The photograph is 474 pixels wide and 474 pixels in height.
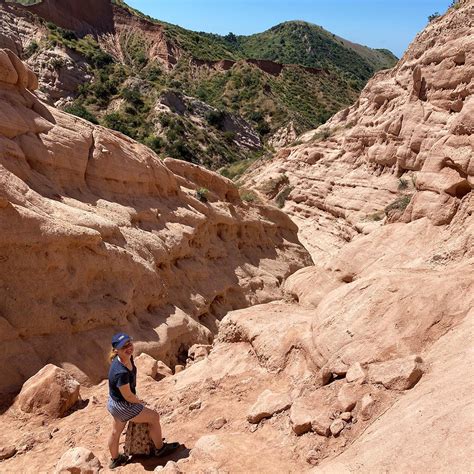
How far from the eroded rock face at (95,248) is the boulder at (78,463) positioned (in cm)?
280

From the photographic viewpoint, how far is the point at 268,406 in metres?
5.41

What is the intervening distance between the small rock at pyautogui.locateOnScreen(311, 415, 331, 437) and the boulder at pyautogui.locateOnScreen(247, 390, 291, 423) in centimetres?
60

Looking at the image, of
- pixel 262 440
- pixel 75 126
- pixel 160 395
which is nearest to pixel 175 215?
pixel 75 126

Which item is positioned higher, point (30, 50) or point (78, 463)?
point (30, 50)

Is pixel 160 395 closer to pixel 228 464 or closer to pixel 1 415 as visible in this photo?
pixel 1 415

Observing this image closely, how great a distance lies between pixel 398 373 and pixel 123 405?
2866 mm

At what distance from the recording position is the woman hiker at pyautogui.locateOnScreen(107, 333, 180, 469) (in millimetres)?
5121

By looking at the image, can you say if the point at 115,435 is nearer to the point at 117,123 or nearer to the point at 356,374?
the point at 356,374

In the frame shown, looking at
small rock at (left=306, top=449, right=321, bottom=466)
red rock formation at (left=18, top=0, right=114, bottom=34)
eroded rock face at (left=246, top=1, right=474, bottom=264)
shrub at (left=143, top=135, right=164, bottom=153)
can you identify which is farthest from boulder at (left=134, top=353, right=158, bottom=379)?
red rock formation at (left=18, top=0, right=114, bottom=34)

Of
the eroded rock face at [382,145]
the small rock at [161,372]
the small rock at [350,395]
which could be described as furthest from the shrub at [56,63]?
the small rock at [350,395]

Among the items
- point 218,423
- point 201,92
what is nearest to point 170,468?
point 218,423

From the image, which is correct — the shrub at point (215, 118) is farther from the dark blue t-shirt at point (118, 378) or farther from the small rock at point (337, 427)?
the small rock at point (337, 427)

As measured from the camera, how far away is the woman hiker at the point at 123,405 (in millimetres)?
5121

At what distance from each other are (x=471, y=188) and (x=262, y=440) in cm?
670
